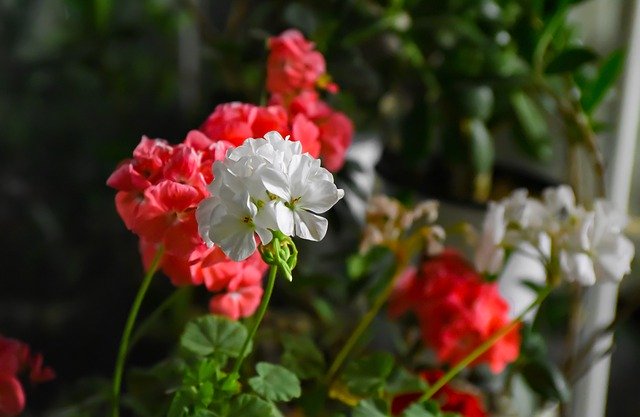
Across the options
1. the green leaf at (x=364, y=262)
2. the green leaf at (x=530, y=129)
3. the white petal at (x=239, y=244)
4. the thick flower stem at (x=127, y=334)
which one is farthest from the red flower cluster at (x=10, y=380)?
the green leaf at (x=530, y=129)

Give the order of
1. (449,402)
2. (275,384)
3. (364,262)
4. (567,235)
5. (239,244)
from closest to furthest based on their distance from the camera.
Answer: (239,244)
(275,384)
(567,235)
(449,402)
(364,262)

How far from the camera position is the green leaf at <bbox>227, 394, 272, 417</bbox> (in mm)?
609

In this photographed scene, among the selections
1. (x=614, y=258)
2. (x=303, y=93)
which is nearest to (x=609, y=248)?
(x=614, y=258)

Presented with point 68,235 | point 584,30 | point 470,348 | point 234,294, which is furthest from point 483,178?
point 68,235

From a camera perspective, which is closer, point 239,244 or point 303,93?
point 239,244

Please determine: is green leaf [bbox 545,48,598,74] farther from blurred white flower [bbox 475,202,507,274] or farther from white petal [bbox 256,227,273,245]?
white petal [bbox 256,227,273,245]

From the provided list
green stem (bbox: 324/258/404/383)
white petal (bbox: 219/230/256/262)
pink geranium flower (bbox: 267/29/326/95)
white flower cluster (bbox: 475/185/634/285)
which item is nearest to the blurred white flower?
white flower cluster (bbox: 475/185/634/285)

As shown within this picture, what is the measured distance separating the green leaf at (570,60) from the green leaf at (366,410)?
0.49m

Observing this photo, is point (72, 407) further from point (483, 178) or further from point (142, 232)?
point (483, 178)

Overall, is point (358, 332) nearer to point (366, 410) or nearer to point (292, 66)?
point (366, 410)

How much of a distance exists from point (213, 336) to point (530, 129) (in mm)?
652

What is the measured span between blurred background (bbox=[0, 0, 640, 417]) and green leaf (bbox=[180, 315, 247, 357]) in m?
0.39

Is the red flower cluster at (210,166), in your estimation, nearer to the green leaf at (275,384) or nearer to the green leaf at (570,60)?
the green leaf at (275,384)

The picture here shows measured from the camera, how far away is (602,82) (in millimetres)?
928
